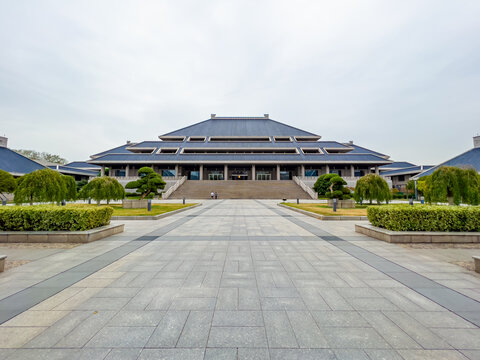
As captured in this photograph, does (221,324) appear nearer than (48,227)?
Yes

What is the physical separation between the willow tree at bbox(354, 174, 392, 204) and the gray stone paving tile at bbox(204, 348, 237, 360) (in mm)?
19293

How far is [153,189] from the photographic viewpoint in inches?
752

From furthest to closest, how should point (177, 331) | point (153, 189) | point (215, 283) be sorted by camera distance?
point (153, 189) < point (215, 283) < point (177, 331)

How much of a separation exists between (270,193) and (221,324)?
3334cm

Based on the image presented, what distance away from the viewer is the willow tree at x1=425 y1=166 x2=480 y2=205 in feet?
38.5

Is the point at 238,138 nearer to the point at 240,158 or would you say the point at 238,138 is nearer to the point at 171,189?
the point at 240,158

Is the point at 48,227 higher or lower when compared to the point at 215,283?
higher

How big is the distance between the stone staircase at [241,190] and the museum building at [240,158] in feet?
19.4

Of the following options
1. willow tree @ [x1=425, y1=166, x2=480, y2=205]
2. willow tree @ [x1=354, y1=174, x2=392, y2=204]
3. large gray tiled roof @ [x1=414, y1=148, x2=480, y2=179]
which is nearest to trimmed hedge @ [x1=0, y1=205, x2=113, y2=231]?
willow tree @ [x1=425, y1=166, x2=480, y2=205]

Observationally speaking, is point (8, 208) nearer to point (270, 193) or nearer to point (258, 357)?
point (258, 357)

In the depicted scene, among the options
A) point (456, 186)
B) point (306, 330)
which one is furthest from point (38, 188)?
point (456, 186)

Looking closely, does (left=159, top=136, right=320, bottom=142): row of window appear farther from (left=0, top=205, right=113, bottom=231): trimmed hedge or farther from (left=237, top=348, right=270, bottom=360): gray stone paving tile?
(left=237, top=348, right=270, bottom=360): gray stone paving tile

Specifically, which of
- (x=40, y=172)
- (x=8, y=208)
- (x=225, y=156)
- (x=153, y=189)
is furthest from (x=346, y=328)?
(x=225, y=156)

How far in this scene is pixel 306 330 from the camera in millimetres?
2568
